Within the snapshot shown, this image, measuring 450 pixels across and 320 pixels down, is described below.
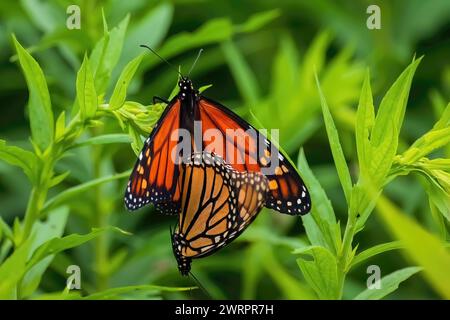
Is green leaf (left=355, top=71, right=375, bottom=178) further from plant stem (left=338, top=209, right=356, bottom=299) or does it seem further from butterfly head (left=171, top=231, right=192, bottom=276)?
butterfly head (left=171, top=231, right=192, bottom=276)

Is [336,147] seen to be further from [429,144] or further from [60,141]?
[60,141]

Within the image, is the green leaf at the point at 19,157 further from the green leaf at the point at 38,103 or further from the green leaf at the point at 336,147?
the green leaf at the point at 336,147

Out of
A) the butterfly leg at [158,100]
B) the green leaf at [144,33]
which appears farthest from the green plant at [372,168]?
the green leaf at [144,33]

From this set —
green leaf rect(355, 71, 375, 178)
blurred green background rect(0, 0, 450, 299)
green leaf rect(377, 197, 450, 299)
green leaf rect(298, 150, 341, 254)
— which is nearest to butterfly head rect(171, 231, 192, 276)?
blurred green background rect(0, 0, 450, 299)

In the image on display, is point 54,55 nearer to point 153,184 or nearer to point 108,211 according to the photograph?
point 108,211

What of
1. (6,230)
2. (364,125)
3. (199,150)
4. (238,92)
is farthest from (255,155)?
(238,92)

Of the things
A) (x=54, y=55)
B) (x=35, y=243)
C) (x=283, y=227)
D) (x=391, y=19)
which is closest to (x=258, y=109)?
(x=283, y=227)
